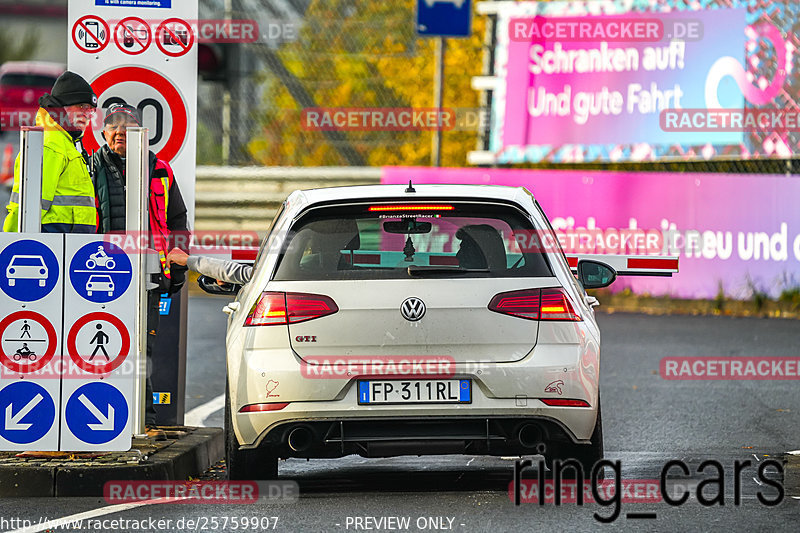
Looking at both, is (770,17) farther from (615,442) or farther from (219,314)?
(615,442)

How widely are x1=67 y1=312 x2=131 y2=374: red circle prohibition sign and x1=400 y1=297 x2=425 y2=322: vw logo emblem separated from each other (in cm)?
152

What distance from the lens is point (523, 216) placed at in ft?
26.8

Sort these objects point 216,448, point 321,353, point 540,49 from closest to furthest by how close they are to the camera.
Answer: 1. point 321,353
2. point 216,448
3. point 540,49

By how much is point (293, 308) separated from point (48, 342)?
54.2 inches

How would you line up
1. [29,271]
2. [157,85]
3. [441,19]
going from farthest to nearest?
[441,19]
[157,85]
[29,271]

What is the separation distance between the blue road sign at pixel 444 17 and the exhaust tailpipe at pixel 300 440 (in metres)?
15.2

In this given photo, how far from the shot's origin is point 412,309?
7.88m

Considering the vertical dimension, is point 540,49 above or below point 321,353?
above

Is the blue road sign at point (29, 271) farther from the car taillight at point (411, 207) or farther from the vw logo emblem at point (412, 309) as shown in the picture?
the vw logo emblem at point (412, 309)

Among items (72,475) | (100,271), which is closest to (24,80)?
(100,271)

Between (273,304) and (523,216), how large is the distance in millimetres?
1257

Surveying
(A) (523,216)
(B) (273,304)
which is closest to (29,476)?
(B) (273,304)

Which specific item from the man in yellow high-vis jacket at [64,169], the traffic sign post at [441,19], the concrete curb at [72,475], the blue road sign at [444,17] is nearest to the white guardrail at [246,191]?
the traffic sign post at [441,19]

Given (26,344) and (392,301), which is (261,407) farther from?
(26,344)
